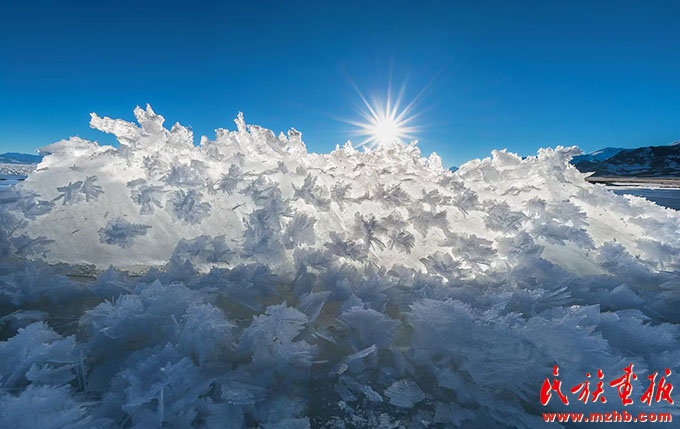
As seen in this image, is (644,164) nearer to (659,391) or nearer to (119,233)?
(659,391)

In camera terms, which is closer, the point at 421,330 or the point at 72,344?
the point at 72,344

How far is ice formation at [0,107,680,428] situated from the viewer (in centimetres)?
119

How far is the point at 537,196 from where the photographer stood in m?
3.02

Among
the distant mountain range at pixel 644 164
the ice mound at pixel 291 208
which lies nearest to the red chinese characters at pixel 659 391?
the ice mound at pixel 291 208

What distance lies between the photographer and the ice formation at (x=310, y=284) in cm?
119

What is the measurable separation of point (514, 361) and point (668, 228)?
9.67ft

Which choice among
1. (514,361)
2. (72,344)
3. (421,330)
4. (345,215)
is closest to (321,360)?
(421,330)

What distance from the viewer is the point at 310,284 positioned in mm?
2121

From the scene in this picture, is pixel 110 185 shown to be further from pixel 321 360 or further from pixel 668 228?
pixel 668 228

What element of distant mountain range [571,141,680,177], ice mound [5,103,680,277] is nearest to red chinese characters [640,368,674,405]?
ice mound [5,103,680,277]

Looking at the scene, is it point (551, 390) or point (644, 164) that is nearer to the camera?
point (551, 390)

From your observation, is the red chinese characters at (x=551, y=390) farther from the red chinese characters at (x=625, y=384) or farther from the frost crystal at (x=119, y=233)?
the frost crystal at (x=119, y=233)

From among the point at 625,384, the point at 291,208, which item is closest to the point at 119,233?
the point at 291,208

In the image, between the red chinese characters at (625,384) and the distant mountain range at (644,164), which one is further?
the distant mountain range at (644,164)
